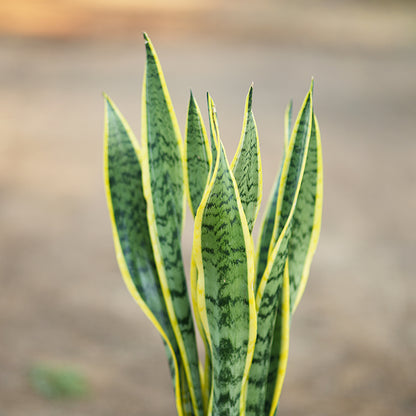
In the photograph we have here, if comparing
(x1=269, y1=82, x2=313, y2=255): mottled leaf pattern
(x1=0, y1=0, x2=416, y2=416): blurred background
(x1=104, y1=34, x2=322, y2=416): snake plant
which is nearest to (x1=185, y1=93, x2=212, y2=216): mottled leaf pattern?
(x1=104, y1=34, x2=322, y2=416): snake plant

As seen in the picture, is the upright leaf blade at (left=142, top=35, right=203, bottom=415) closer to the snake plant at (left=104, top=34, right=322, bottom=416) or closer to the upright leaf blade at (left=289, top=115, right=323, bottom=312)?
the snake plant at (left=104, top=34, right=322, bottom=416)

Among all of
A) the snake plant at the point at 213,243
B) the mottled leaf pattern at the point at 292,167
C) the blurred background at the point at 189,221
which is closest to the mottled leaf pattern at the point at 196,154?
the snake plant at the point at 213,243

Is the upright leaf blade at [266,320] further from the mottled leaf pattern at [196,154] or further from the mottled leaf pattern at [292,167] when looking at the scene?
the mottled leaf pattern at [196,154]

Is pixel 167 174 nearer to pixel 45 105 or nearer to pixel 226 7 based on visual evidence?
pixel 45 105

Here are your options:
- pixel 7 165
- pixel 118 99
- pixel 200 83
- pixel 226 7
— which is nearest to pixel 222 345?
pixel 7 165

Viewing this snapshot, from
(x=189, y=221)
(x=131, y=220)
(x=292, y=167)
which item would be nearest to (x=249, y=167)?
(x=292, y=167)

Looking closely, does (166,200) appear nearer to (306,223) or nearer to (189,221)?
(306,223)
